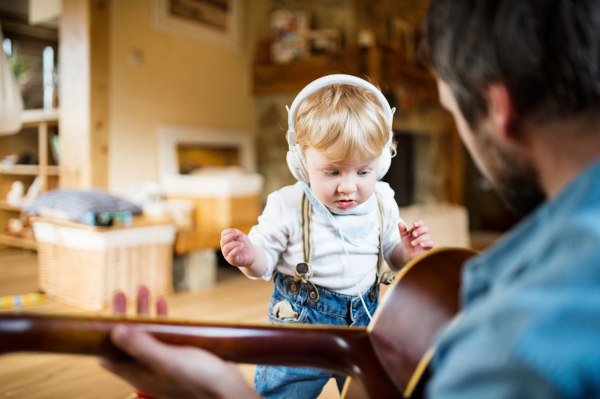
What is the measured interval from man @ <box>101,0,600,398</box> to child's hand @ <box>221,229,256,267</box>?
28cm

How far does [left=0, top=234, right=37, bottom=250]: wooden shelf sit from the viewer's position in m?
2.87

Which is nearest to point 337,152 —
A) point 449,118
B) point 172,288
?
point 172,288

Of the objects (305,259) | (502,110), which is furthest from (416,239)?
(502,110)

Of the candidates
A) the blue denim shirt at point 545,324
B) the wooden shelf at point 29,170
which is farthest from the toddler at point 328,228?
the wooden shelf at point 29,170

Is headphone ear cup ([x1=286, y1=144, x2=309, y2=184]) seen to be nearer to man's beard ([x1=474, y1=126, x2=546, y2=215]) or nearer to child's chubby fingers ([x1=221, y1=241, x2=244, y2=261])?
child's chubby fingers ([x1=221, y1=241, x2=244, y2=261])

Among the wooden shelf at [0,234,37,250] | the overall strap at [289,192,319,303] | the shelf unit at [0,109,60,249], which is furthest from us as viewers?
the wooden shelf at [0,234,37,250]

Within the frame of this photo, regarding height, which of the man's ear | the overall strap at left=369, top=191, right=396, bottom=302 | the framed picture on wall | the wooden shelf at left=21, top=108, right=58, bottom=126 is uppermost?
the framed picture on wall

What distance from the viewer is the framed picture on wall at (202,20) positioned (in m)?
2.90

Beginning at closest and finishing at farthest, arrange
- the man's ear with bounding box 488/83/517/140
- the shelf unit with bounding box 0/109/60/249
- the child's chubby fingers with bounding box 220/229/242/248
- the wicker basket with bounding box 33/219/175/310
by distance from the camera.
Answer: the man's ear with bounding box 488/83/517/140 → the child's chubby fingers with bounding box 220/229/242/248 → the wicker basket with bounding box 33/219/175/310 → the shelf unit with bounding box 0/109/60/249

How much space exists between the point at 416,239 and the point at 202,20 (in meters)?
2.83

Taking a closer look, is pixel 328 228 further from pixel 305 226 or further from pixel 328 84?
pixel 328 84

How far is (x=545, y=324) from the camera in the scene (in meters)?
0.32

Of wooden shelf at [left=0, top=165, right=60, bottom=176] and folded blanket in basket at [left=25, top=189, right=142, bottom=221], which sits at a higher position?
wooden shelf at [left=0, top=165, right=60, bottom=176]

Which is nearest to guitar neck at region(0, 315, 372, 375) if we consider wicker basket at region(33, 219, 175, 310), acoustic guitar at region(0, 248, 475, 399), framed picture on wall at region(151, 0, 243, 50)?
acoustic guitar at region(0, 248, 475, 399)
